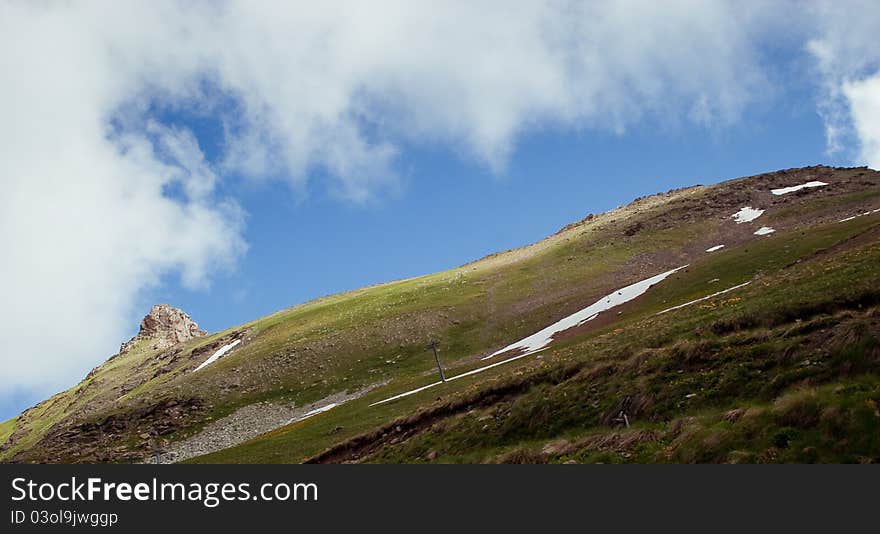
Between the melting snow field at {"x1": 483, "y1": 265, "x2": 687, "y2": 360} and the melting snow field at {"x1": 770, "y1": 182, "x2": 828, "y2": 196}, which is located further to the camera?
the melting snow field at {"x1": 770, "y1": 182, "x2": 828, "y2": 196}

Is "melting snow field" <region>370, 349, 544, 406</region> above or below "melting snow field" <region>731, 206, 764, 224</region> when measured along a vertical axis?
below

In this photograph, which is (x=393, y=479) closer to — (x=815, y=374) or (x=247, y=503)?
(x=247, y=503)

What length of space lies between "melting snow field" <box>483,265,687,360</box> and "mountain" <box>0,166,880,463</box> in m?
0.47

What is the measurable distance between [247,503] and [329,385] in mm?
59193

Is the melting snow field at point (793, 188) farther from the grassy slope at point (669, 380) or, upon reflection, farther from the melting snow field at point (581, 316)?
the grassy slope at point (669, 380)

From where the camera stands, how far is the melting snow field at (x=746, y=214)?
109 m

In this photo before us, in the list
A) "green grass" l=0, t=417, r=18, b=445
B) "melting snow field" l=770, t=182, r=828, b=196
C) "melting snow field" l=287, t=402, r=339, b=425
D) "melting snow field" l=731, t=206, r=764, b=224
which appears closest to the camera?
"melting snow field" l=287, t=402, r=339, b=425

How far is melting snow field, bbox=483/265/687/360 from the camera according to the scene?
63.7m

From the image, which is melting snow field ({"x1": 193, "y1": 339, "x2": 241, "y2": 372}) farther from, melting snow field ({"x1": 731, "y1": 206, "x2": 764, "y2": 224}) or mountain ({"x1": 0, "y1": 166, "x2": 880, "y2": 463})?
melting snow field ({"x1": 731, "y1": 206, "x2": 764, "y2": 224})

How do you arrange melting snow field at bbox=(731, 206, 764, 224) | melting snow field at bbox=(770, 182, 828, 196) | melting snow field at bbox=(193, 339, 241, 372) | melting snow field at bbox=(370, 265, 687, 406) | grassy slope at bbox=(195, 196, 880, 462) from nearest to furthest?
grassy slope at bbox=(195, 196, 880, 462) → melting snow field at bbox=(370, 265, 687, 406) → melting snow field at bbox=(193, 339, 241, 372) → melting snow field at bbox=(731, 206, 764, 224) → melting snow field at bbox=(770, 182, 828, 196)

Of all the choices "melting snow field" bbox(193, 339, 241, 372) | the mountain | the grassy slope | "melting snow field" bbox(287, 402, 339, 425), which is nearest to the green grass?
the mountain

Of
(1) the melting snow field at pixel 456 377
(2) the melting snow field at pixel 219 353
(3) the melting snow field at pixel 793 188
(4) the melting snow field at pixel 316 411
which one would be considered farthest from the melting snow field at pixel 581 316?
(3) the melting snow field at pixel 793 188

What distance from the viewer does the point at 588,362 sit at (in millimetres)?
30594

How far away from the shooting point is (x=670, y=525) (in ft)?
45.5
